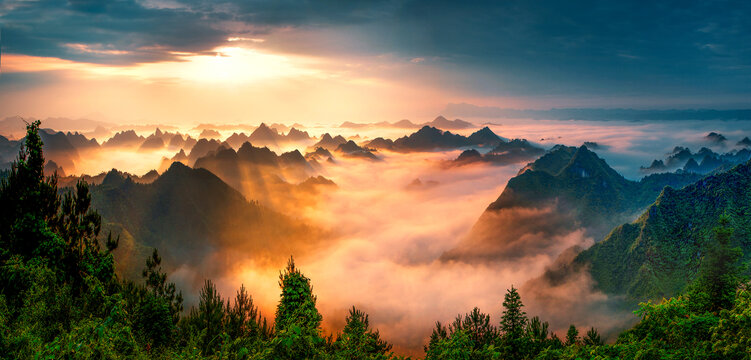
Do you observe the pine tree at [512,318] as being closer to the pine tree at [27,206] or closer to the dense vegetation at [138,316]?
the dense vegetation at [138,316]

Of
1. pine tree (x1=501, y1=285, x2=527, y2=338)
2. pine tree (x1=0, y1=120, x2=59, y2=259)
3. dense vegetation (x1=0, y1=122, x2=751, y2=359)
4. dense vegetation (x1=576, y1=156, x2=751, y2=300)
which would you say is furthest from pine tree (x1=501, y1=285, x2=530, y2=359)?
dense vegetation (x1=576, y1=156, x2=751, y2=300)

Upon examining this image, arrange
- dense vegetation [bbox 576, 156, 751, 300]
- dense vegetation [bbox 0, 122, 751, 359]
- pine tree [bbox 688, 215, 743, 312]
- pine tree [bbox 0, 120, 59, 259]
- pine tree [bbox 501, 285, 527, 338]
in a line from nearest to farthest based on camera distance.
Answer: dense vegetation [bbox 0, 122, 751, 359] → pine tree [bbox 0, 120, 59, 259] → pine tree [bbox 688, 215, 743, 312] → pine tree [bbox 501, 285, 527, 338] → dense vegetation [bbox 576, 156, 751, 300]

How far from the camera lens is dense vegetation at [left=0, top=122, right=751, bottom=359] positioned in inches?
618

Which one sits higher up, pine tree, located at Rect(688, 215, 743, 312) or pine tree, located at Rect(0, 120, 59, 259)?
pine tree, located at Rect(0, 120, 59, 259)

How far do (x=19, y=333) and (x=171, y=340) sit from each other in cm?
1946

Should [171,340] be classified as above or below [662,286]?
above

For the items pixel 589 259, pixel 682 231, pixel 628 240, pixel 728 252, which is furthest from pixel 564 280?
pixel 728 252

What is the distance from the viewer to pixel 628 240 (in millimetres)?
185750

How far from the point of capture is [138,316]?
34.6m

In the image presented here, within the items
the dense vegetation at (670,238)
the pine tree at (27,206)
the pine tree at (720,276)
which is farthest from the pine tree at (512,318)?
the dense vegetation at (670,238)

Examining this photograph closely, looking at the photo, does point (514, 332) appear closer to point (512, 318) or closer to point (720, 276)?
point (512, 318)

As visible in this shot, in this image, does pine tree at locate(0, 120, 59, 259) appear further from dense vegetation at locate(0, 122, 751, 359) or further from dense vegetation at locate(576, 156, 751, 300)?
dense vegetation at locate(576, 156, 751, 300)

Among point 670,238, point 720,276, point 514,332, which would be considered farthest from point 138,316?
point 670,238

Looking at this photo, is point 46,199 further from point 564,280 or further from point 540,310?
point 564,280
